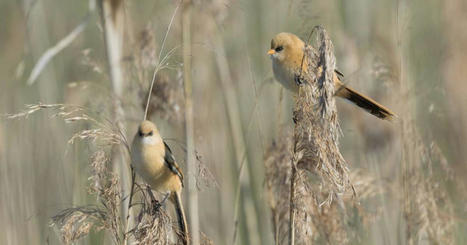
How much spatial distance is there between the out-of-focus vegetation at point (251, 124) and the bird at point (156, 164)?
3.7 inches

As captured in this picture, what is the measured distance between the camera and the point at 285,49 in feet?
9.70

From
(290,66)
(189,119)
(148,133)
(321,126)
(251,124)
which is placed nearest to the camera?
(321,126)

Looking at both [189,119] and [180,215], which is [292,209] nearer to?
[189,119]

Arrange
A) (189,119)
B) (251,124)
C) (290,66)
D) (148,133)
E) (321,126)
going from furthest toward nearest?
(251,124), (290,66), (148,133), (189,119), (321,126)

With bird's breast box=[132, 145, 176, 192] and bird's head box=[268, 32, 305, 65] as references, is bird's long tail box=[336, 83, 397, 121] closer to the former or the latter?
bird's head box=[268, 32, 305, 65]

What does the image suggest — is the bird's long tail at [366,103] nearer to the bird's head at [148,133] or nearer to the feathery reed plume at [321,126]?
the feathery reed plume at [321,126]

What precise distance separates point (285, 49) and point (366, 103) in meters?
0.46

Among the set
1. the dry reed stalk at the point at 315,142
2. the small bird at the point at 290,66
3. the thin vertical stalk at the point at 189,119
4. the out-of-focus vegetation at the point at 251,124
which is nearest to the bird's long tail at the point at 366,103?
the small bird at the point at 290,66

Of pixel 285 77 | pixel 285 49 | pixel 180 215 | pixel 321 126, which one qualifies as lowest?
pixel 180 215

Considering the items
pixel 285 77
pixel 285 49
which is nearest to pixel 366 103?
pixel 285 77

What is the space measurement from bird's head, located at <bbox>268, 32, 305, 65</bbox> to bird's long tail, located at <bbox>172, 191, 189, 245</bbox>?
77cm

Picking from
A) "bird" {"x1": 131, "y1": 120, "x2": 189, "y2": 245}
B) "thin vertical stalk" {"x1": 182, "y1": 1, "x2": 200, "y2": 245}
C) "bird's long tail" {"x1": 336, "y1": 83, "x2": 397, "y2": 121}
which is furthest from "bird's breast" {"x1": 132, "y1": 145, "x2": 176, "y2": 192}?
"bird's long tail" {"x1": 336, "y1": 83, "x2": 397, "y2": 121}

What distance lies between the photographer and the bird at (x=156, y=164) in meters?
2.76

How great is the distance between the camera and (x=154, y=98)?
3186 mm
